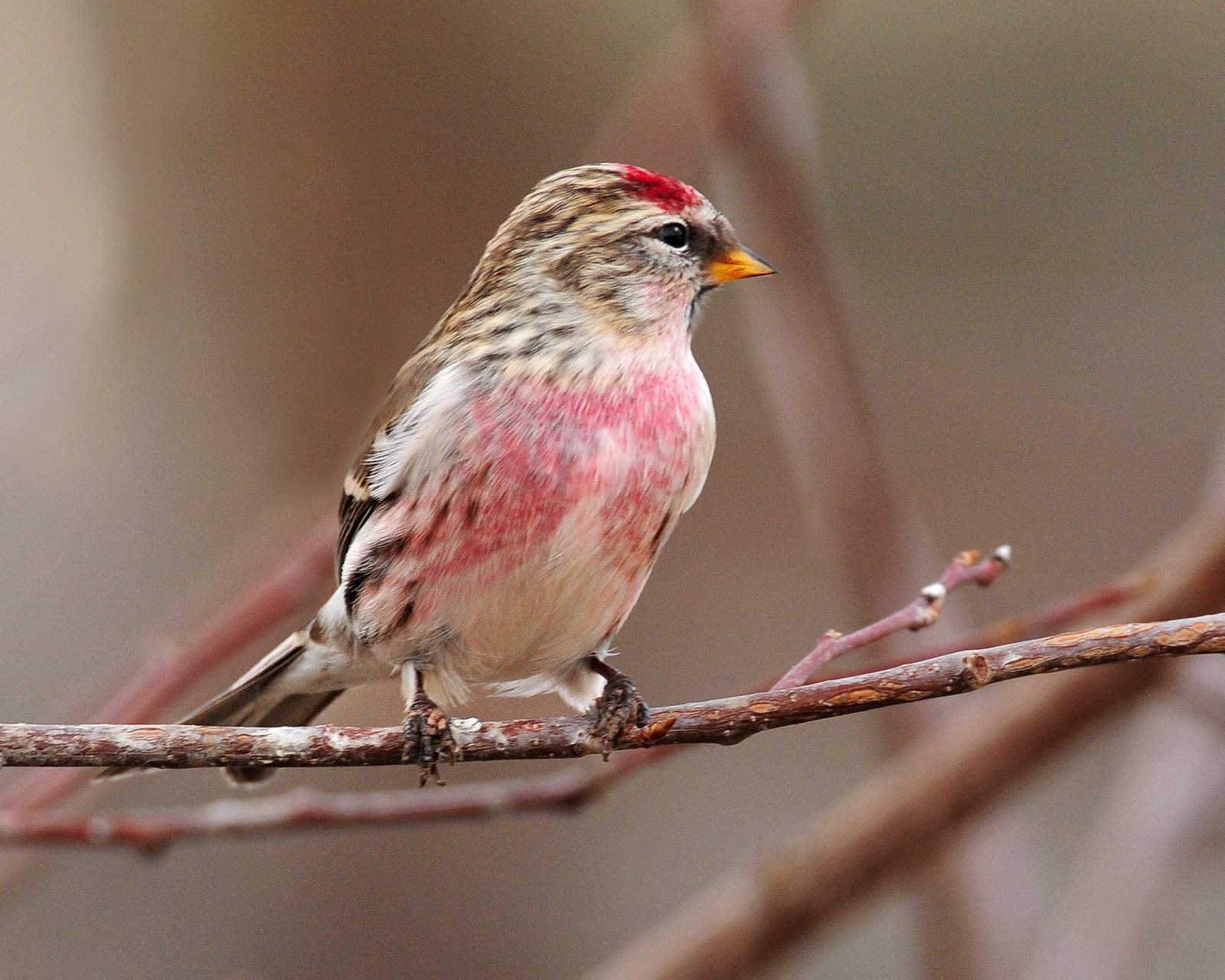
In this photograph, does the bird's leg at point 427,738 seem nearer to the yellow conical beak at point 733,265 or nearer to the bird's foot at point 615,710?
the bird's foot at point 615,710

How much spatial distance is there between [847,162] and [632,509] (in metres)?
3.79

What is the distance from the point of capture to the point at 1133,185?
17.6ft

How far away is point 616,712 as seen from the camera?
182cm

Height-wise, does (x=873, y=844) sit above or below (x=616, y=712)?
below

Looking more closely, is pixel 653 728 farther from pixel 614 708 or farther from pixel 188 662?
pixel 188 662

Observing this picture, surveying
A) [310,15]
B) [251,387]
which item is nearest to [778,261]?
[251,387]

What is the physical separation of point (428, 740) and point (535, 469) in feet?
1.30

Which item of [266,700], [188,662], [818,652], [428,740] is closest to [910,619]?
[818,652]

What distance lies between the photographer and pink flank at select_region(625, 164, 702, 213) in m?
2.16

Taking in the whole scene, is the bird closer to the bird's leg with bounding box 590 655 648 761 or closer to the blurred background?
the bird's leg with bounding box 590 655 648 761

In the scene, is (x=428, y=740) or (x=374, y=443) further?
(x=374, y=443)

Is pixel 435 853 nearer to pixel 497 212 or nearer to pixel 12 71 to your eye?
pixel 497 212

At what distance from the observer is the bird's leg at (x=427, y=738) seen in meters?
1.74

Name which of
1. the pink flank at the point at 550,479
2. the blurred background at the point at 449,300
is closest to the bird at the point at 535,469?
the pink flank at the point at 550,479
